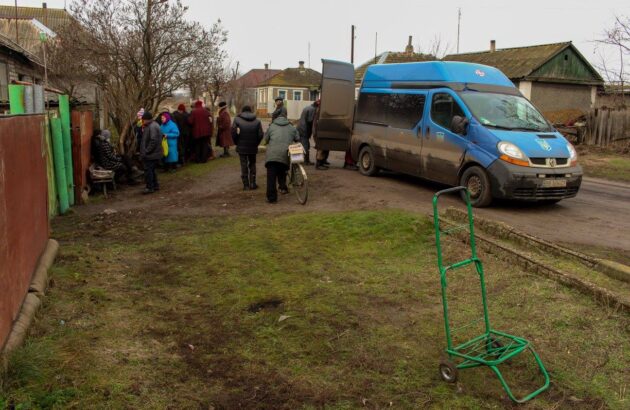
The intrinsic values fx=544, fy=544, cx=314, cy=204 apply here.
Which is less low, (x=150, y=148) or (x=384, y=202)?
(x=150, y=148)

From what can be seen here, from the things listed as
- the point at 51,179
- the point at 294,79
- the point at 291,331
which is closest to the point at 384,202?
the point at 291,331

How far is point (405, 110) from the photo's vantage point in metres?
11.0

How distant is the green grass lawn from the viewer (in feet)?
11.7

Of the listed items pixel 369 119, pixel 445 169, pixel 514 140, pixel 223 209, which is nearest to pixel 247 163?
pixel 223 209

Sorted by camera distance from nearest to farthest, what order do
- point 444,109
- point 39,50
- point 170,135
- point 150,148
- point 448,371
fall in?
point 448,371 → point 444,109 → point 150,148 → point 170,135 → point 39,50

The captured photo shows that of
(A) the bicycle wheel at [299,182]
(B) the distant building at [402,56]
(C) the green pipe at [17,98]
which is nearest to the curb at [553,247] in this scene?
(A) the bicycle wheel at [299,182]

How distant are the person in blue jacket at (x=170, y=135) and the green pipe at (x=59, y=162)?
16.2 ft

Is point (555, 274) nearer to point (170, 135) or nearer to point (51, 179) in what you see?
point (51, 179)

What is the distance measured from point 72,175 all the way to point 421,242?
23.0ft

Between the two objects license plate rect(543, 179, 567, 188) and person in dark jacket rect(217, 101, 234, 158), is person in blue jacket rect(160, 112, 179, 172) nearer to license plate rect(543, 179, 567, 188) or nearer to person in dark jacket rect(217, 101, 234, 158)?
person in dark jacket rect(217, 101, 234, 158)

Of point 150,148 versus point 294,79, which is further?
point 294,79

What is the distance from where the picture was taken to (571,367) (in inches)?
154

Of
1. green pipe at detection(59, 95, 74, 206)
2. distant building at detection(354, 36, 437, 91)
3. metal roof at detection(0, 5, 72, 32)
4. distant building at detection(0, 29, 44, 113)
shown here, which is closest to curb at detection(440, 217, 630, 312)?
green pipe at detection(59, 95, 74, 206)

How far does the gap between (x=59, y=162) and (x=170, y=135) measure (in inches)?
205
